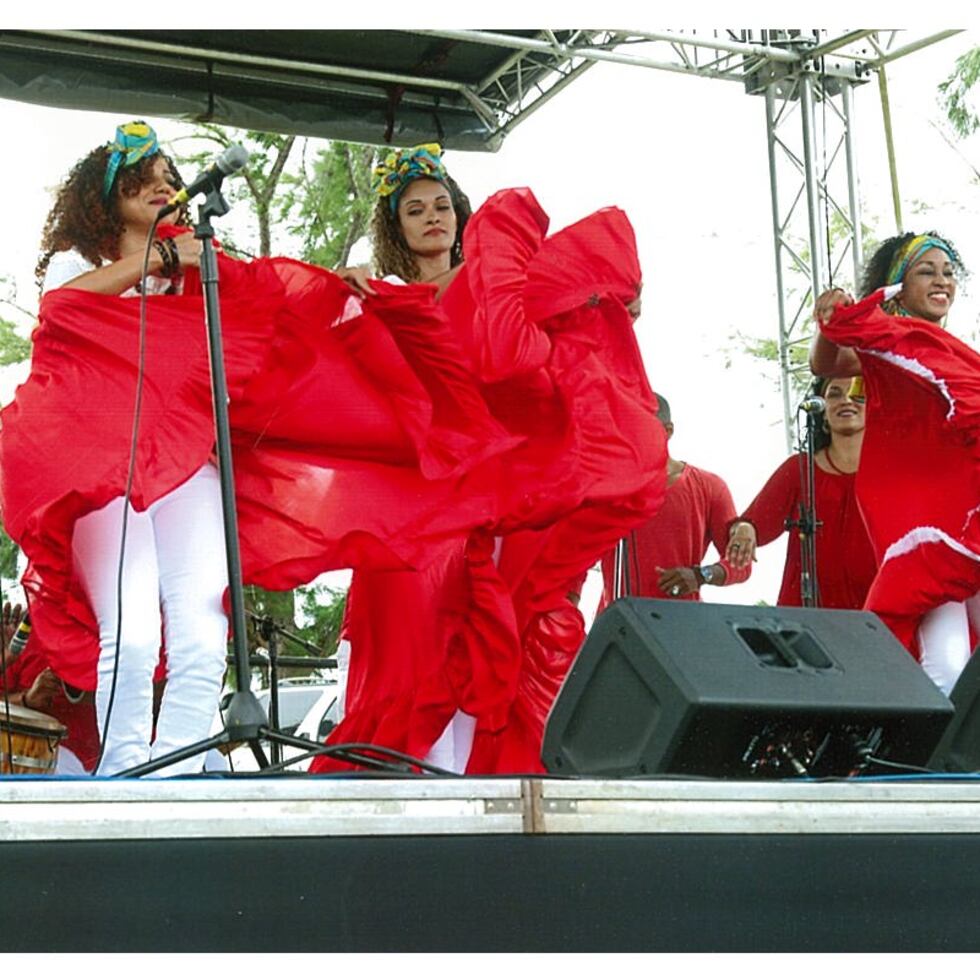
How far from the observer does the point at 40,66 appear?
15.3ft

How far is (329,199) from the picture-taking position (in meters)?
5.98

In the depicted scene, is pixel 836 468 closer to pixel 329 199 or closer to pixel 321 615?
pixel 321 615

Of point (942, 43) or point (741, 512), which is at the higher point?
point (942, 43)

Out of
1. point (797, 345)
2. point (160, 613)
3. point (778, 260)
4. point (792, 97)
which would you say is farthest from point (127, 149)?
point (797, 345)

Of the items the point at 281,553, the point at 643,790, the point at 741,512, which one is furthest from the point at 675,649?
the point at 741,512

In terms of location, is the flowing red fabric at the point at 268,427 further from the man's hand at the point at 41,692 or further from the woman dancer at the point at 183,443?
the man's hand at the point at 41,692

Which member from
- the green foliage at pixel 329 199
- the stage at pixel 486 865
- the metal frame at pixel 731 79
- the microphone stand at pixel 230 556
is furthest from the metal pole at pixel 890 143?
the stage at pixel 486 865

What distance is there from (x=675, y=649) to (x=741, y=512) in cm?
245

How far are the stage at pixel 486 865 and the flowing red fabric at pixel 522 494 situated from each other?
5.20ft

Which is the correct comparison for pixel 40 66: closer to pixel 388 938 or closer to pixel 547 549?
pixel 547 549

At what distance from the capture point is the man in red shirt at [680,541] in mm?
4707

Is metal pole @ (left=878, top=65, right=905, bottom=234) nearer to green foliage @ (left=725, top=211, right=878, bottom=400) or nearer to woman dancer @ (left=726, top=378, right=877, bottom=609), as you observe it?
green foliage @ (left=725, top=211, right=878, bottom=400)

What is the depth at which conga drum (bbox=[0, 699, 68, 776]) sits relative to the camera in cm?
342

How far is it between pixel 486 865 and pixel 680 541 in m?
2.69
